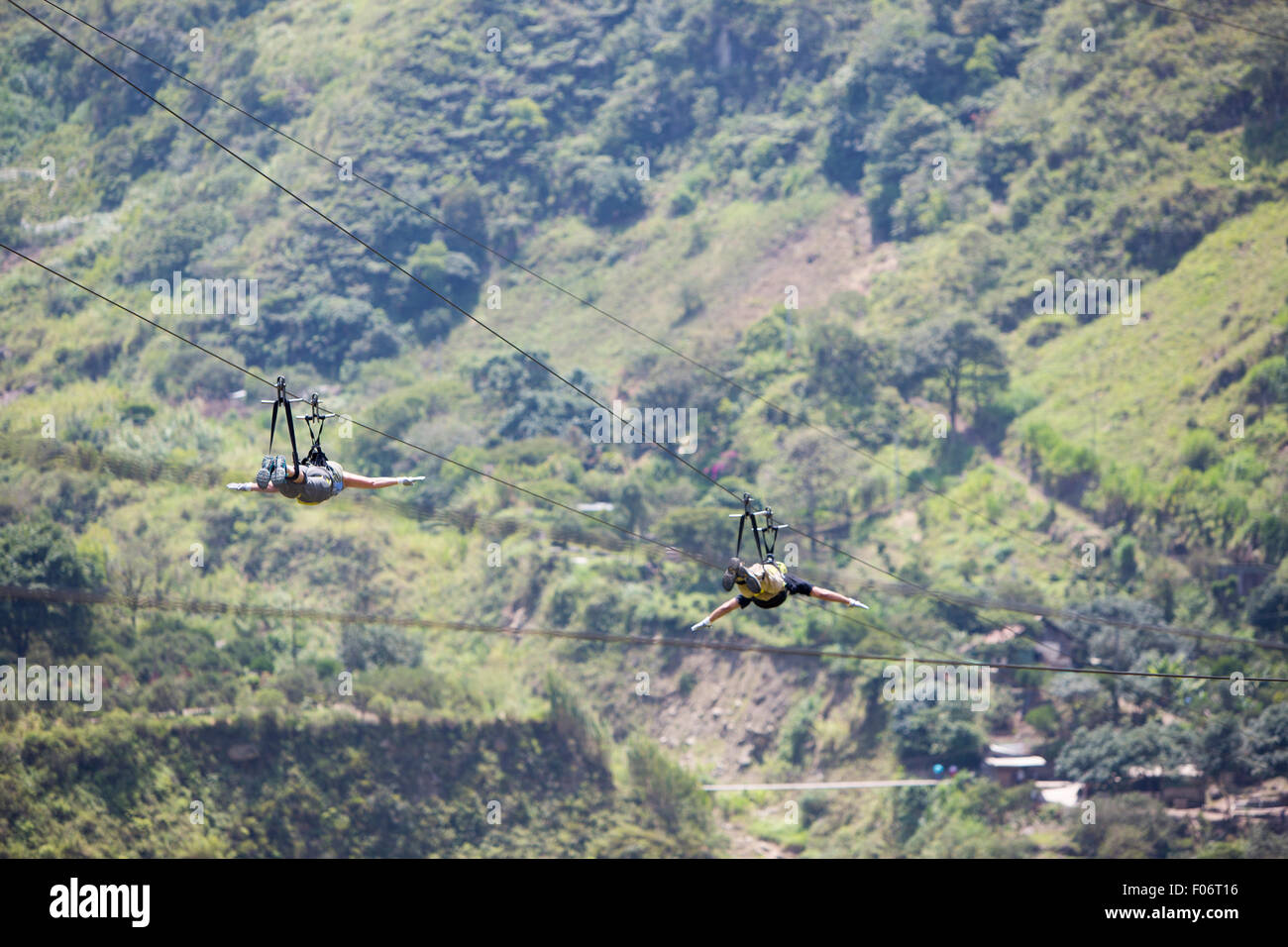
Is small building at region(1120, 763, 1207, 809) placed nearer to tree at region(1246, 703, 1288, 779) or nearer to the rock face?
tree at region(1246, 703, 1288, 779)

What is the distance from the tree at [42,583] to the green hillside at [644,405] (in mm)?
210

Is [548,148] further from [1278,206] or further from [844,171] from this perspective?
[1278,206]

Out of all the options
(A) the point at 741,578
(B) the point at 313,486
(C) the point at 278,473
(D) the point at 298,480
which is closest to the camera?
(C) the point at 278,473

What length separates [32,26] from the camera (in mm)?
157500

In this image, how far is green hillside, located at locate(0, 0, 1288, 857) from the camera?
75.1 m

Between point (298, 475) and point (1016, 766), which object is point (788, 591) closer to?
point (298, 475)

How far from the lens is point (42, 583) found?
79.5 m

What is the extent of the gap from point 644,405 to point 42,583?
151 feet

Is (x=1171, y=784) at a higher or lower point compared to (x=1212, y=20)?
lower

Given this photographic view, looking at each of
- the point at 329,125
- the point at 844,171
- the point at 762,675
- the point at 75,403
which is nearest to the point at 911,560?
the point at 762,675

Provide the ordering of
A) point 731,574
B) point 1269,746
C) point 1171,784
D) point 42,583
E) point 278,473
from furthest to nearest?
point 42,583 < point 1171,784 < point 1269,746 < point 731,574 < point 278,473

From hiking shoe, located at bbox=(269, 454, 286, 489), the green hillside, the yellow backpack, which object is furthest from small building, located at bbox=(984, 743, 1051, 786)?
hiking shoe, located at bbox=(269, 454, 286, 489)

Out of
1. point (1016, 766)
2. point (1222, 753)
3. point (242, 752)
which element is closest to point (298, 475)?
point (242, 752)

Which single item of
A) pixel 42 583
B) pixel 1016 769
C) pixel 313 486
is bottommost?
pixel 1016 769
